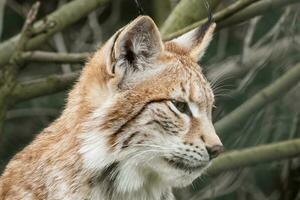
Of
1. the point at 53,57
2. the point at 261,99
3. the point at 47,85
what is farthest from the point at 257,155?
the point at 47,85

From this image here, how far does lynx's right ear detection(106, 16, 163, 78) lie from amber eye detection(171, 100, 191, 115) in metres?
0.34

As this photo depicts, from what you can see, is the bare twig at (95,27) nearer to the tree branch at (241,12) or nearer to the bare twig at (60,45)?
the bare twig at (60,45)

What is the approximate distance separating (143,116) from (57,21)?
3266 mm

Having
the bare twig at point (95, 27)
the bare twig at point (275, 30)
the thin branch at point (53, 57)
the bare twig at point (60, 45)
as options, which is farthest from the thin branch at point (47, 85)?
the bare twig at point (95, 27)

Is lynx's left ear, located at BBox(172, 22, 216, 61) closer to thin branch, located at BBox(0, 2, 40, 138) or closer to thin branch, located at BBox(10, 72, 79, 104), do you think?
thin branch, located at BBox(0, 2, 40, 138)

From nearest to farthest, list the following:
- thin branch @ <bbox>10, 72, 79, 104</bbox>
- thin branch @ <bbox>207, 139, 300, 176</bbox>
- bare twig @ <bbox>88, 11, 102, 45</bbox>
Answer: thin branch @ <bbox>207, 139, 300, 176</bbox> → thin branch @ <bbox>10, 72, 79, 104</bbox> → bare twig @ <bbox>88, 11, 102, 45</bbox>

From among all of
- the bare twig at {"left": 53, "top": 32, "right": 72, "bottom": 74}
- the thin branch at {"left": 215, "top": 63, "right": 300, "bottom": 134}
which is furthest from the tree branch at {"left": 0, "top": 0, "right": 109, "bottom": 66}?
the bare twig at {"left": 53, "top": 32, "right": 72, "bottom": 74}

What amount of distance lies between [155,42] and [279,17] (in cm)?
292

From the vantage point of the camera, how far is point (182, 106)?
713cm

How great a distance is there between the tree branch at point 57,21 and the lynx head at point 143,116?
279 centimetres

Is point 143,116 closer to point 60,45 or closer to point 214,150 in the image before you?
point 214,150

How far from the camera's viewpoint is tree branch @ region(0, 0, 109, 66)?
1000cm

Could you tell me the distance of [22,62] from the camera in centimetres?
962

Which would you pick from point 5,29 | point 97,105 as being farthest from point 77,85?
point 5,29
